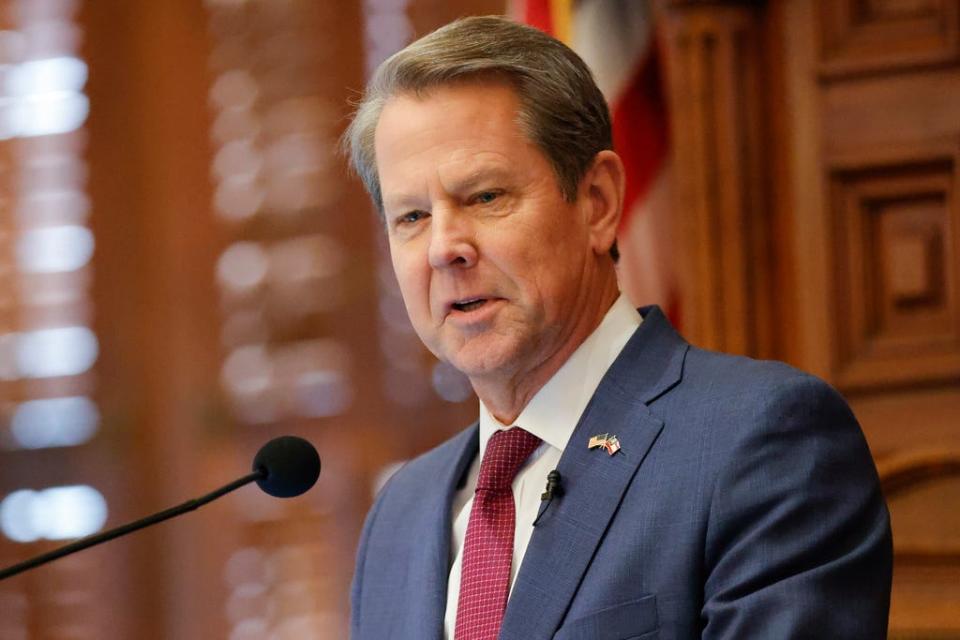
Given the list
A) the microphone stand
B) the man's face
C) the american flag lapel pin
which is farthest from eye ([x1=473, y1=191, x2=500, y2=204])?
the microphone stand

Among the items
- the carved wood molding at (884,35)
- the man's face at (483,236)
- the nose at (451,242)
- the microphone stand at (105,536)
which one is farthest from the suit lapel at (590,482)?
the carved wood molding at (884,35)

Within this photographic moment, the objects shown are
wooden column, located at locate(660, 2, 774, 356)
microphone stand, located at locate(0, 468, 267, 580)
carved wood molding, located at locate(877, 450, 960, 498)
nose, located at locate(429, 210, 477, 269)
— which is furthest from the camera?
wooden column, located at locate(660, 2, 774, 356)

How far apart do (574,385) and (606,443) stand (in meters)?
0.14

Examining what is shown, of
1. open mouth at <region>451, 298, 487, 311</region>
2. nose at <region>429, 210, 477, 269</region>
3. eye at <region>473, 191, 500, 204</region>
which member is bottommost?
open mouth at <region>451, 298, 487, 311</region>

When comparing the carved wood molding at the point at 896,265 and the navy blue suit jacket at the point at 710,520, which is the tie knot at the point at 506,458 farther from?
the carved wood molding at the point at 896,265

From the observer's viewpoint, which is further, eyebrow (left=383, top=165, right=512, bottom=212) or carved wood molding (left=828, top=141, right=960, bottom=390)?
carved wood molding (left=828, top=141, right=960, bottom=390)

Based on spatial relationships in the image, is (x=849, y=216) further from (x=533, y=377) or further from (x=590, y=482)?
(x=590, y=482)

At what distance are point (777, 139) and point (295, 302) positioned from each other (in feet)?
5.11

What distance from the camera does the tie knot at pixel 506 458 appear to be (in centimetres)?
191

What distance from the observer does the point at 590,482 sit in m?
1.78

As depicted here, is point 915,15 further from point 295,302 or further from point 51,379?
point 51,379

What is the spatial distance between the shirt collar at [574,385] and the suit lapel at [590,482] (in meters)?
0.04

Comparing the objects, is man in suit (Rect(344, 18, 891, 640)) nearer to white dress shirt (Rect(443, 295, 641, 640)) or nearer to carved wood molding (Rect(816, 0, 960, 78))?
white dress shirt (Rect(443, 295, 641, 640))

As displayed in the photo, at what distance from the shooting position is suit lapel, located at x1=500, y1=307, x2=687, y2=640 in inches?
67.2
